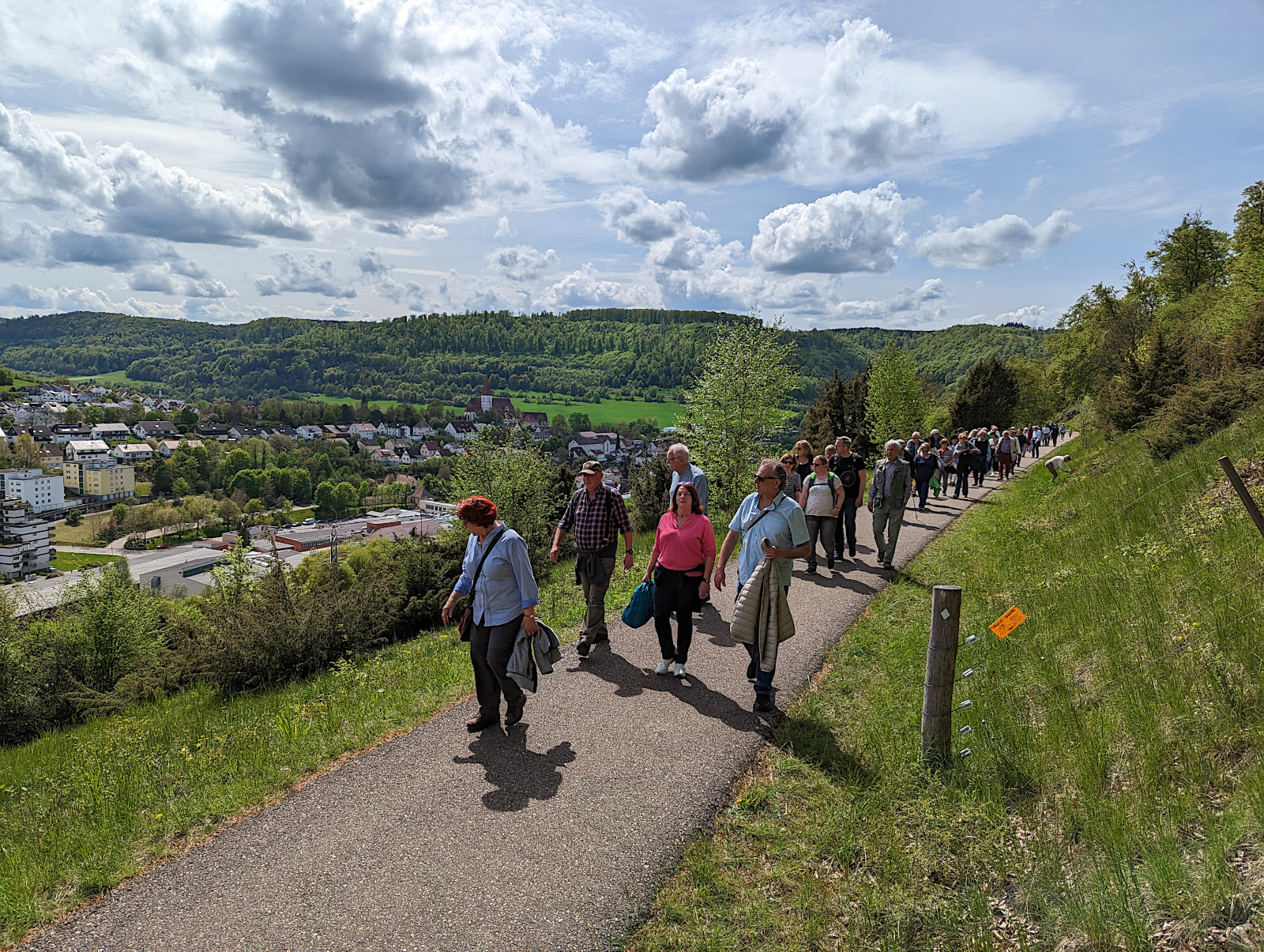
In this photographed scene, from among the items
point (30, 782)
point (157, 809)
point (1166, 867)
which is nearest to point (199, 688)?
point (30, 782)

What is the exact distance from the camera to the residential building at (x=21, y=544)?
255 ft

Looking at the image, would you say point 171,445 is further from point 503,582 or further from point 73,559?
point 503,582

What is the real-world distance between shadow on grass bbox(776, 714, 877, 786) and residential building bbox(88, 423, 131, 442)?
588ft

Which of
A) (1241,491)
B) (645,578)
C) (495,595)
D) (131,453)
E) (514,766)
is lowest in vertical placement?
(131,453)

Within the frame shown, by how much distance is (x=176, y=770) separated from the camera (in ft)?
17.1

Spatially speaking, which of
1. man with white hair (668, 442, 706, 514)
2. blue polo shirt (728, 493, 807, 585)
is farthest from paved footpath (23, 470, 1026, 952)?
man with white hair (668, 442, 706, 514)

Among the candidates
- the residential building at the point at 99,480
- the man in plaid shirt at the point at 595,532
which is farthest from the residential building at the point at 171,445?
the man in plaid shirt at the point at 595,532

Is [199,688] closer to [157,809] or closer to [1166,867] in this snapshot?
[157,809]

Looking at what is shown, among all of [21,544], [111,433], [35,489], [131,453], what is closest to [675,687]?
[21,544]

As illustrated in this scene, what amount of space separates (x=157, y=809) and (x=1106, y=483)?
14640 millimetres

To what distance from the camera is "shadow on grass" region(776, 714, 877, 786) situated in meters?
4.64

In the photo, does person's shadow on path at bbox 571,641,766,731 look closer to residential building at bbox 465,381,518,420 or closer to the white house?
the white house

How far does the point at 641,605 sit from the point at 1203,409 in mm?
12270

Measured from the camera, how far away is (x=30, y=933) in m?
3.35
